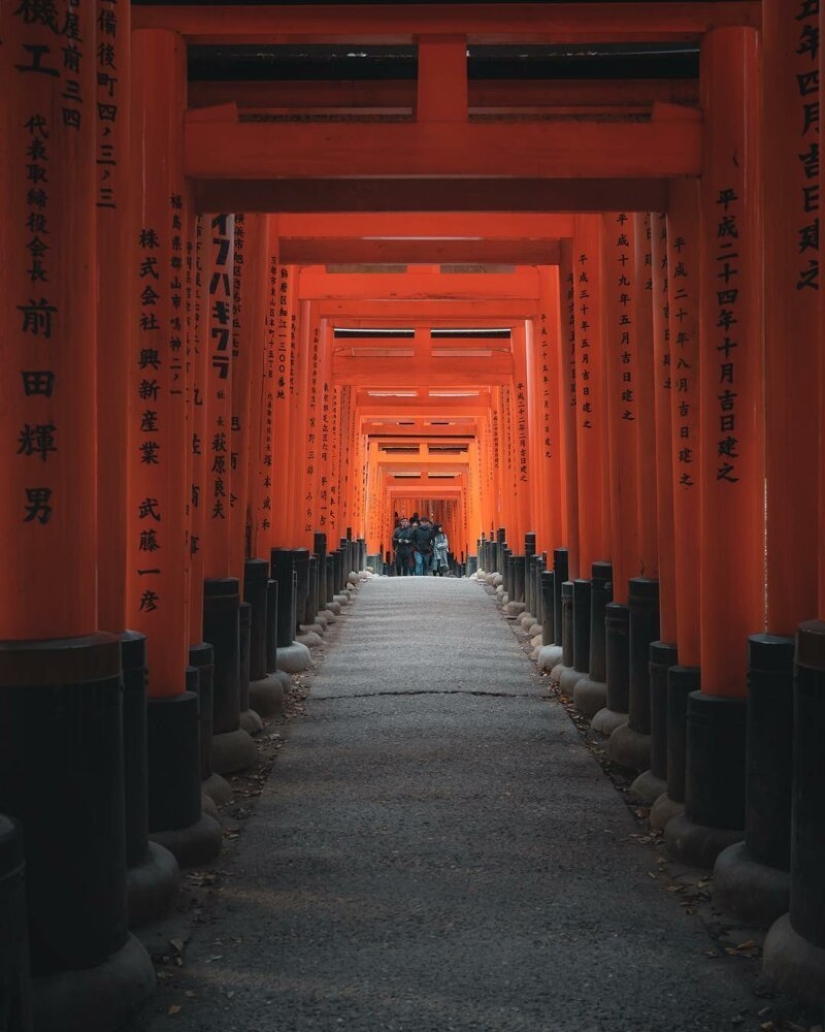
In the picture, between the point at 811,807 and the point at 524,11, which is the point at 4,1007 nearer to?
the point at 811,807

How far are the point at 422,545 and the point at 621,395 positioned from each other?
21472 mm

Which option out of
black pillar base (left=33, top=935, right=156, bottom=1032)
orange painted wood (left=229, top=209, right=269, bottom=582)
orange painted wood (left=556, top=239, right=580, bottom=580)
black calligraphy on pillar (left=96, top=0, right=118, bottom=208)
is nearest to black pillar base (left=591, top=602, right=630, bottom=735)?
orange painted wood (left=556, top=239, right=580, bottom=580)

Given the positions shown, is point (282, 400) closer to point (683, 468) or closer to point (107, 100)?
point (683, 468)

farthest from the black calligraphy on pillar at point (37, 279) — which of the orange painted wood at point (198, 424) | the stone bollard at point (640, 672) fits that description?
the stone bollard at point (640, 672)

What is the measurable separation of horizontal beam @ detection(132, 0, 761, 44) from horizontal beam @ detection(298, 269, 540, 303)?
245 inches

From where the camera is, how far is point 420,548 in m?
28.4

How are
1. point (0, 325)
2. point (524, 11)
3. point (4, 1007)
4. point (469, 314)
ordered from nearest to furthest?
point (4, 1007) → point (0, 325) → point (524, 11) → point (469, 314)

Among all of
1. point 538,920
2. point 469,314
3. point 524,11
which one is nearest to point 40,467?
point 538,920

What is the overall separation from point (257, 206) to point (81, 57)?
229cm

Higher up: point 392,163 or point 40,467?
point 392,163

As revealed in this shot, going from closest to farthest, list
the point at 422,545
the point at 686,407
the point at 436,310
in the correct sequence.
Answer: the point at 686,407 < the point at 436,310 < the point at 422,545

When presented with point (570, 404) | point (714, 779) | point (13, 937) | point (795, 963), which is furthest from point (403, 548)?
point (13, 937)

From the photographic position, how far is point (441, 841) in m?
4.99

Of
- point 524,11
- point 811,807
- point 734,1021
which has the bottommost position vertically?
point 734,1021
